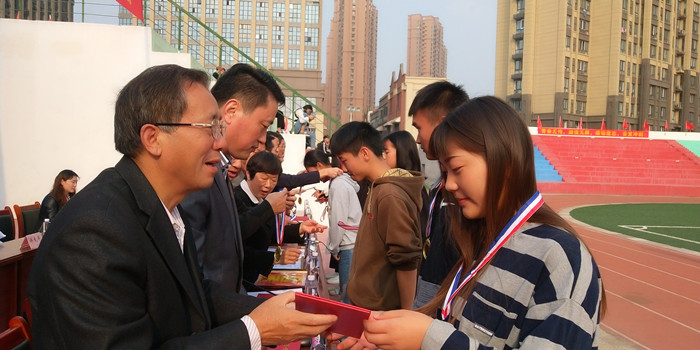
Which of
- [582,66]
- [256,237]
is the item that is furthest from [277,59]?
[256,237]

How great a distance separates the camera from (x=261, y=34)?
65938mm

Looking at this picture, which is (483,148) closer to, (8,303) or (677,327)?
(8,303)

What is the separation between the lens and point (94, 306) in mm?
1115

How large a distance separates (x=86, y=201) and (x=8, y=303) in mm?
2955

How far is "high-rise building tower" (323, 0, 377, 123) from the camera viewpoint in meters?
102

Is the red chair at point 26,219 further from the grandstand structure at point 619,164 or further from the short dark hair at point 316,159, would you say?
the grandstand structure at point 619,164

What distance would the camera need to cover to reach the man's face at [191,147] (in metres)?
1.42

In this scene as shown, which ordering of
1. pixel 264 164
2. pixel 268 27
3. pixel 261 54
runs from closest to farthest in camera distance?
pixel 264 164, pixel 268 27, pixel 261 54

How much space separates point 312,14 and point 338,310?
2619 inches

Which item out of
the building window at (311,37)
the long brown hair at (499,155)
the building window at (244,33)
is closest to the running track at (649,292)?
the long brown hair at (499,155)

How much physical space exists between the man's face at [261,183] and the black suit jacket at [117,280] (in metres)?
2.51

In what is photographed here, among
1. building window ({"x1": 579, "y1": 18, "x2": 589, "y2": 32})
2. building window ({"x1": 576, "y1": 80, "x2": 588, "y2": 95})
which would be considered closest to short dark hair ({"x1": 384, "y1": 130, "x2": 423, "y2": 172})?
building window ({"x1": 576, "y1": 80, "x2": 588, "y2": 95})

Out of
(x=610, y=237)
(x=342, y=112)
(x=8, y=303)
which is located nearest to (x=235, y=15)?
(x=342, y=112)

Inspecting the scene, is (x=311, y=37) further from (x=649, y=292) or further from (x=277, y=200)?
(x=277, y=200)
